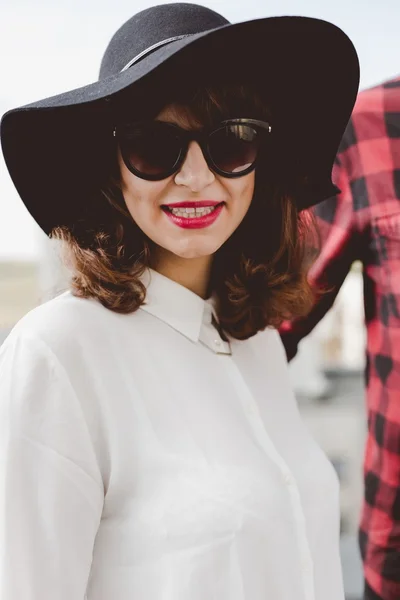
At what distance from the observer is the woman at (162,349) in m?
0.97

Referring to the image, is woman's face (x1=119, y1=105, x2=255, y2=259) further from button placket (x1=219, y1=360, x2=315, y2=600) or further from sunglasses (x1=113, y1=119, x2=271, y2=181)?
button placket (x1=219, y1=360, x2=315, y2=600)

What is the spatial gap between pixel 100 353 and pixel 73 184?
1.04 ft

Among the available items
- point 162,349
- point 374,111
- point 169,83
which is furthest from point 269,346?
point 374,111

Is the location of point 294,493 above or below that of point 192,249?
below

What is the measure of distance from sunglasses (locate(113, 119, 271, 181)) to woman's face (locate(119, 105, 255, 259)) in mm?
13

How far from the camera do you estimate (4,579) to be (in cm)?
93

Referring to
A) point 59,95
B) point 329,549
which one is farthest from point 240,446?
point 59,95

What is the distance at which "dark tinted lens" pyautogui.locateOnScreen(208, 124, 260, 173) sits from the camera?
1.09 meters

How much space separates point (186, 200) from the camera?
110 cm

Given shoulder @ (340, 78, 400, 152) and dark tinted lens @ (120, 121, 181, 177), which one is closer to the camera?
dark tinted lens @ (120, 121, 181, 177)

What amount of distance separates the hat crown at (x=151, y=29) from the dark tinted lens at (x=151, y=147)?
105 millimetres

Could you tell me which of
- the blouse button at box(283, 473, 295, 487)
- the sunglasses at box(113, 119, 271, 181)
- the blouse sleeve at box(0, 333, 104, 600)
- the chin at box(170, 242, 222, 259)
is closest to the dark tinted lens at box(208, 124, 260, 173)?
the sunglasses at box(113, 119, 271, 181)

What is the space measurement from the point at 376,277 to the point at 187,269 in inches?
26.6

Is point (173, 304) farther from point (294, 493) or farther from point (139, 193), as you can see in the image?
point (294, 493)
